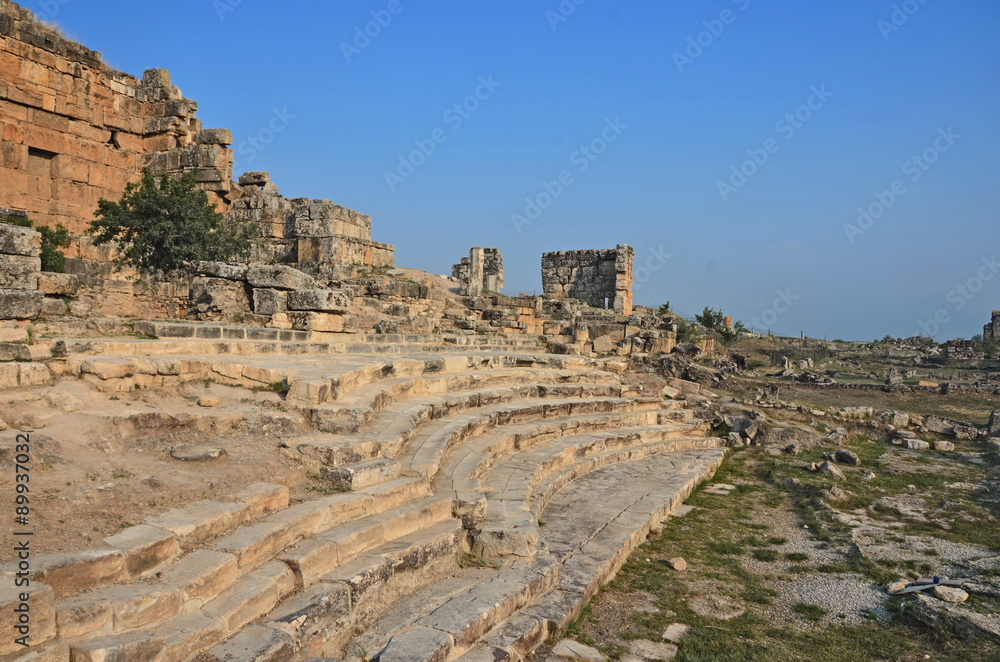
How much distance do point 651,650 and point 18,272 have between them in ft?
23.3

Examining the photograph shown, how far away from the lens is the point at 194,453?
12.8ft

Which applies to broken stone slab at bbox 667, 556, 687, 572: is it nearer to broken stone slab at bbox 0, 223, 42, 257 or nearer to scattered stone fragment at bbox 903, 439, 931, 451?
scattered stone fragment at bbox 903, 439, 931, 451

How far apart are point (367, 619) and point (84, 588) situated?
1283 mm

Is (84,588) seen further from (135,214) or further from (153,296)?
(135,214)

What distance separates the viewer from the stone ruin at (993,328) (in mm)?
29966

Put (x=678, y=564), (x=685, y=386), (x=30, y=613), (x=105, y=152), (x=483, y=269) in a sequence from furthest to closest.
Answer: (x=483, y=269)
(x=105, y=152)
(x=685, y=386)
(x=678, y=564)
(x=30, y=613)

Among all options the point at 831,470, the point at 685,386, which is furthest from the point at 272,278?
the point at 685,386

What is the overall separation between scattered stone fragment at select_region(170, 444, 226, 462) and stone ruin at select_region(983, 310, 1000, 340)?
3573 centimetres

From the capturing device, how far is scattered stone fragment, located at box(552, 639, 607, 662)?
3.40 metres

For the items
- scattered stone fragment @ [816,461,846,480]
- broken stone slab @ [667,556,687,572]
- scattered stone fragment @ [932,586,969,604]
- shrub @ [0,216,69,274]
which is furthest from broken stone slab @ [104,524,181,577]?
scattered stone fragment @ [816,461,846,480]

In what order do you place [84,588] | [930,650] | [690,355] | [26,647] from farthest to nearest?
[690,355]
[930,650]
[84,588]
[26,647]

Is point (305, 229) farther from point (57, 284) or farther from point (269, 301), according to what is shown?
point (57, 284)

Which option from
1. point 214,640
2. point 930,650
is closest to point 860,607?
point 930,650

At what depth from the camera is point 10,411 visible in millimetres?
3801
